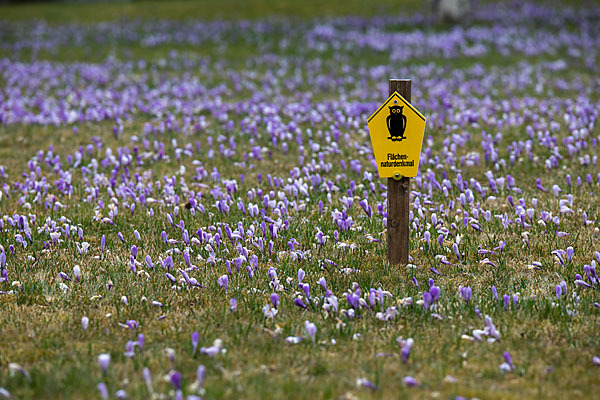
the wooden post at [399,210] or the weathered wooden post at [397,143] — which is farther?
the wooden post at [399,210]

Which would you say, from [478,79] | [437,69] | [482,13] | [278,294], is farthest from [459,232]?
[482,13]

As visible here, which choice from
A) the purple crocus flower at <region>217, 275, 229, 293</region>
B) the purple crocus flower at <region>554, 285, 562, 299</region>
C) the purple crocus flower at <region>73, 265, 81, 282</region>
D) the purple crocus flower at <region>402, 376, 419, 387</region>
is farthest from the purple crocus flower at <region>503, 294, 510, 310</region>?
the purple crocus flower at <region>73, 265, 81, 282</region>

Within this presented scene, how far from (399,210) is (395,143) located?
602mm

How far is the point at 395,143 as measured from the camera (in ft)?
19.4

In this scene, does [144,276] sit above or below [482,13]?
below

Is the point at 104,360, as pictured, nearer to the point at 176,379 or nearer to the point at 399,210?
the point at 176,379

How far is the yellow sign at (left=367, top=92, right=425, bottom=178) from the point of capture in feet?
19.2

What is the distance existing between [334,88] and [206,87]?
3.01 m

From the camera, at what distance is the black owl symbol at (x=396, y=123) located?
5.80 meters

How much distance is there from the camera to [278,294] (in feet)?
18.3

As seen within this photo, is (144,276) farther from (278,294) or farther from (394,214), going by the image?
(394,214)

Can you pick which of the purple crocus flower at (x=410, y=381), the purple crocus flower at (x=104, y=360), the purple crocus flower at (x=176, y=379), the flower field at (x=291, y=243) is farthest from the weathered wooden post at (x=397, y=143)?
the purple crocus flower at (x=104, y=360)

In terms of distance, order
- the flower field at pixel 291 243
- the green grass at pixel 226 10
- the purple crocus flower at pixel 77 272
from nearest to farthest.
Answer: the flower field at pixel 291 243, the purple crocus flower at pixel 77 272, the green grass at pixel 226 10

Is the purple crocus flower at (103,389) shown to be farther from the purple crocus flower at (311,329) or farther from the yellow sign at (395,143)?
the yellow sign at (395,143)
